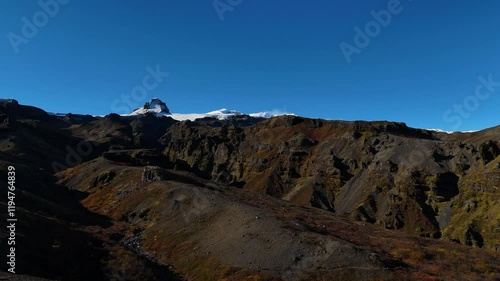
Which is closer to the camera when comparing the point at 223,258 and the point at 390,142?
the point at 223,258

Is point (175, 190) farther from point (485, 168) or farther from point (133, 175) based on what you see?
point (485, 168)

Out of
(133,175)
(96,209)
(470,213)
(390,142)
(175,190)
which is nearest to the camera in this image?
(175,190)

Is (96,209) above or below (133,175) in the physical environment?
below

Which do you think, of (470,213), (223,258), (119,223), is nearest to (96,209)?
(119,223)

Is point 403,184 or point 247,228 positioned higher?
point 403,184

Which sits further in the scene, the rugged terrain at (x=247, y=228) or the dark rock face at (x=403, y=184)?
the dark rock face at (x=403, y=184)

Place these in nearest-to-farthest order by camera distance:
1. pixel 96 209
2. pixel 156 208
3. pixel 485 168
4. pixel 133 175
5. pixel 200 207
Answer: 1. pixel 200 207
2. pixel 156 208
3. pixel 96 209
4. pixel 133 175
5. pixel 485 168

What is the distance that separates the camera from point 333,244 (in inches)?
2229

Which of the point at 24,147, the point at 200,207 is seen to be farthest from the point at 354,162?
the point at 24,147

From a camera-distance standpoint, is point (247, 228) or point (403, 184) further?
point (403, 184)

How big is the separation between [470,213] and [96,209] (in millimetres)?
122173

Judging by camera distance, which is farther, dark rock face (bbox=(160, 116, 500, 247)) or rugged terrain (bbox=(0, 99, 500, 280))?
dark rock face (bbox=(160, 116, 500, 247))

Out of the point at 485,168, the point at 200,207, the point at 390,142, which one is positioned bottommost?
the point at 200,207

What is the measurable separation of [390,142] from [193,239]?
502ft
